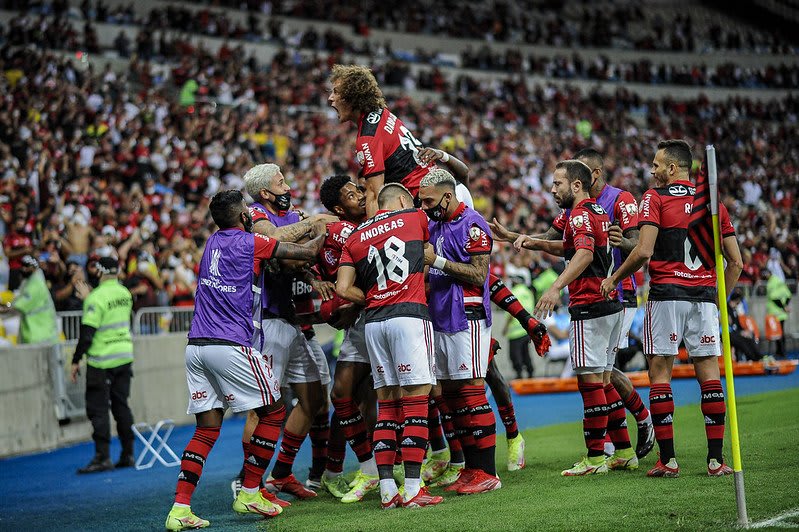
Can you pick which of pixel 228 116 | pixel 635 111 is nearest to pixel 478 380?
pixel 228 116

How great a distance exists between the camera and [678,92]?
44.7m

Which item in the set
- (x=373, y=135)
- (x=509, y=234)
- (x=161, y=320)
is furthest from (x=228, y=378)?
(x=161, y=320)

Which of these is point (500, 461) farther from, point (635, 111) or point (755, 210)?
point (635, 111)

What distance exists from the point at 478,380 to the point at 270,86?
2258 centimetres

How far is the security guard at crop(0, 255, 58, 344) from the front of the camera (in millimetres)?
12737

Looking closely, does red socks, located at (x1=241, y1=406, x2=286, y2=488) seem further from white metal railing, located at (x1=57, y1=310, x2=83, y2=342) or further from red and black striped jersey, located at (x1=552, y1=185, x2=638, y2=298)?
white metal railing, located at (x1=57, y1=310, x2=83, y2=342)

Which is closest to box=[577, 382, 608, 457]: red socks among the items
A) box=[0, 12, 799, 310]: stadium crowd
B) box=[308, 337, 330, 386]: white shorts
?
box=[308, 337, 330, 386]: white shorts

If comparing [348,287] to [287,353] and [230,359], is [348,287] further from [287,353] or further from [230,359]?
[287,353]

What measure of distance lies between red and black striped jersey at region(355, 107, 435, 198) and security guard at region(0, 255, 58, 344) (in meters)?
6.78

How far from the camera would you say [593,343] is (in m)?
7.96

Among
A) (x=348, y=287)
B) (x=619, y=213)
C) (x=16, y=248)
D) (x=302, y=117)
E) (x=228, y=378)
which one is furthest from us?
(x=302, y=117)

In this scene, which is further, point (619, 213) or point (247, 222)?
point (619, 213)

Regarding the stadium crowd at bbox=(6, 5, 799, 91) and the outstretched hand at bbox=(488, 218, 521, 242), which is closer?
the outstretched hand at bbox=(488, 218, 521, 242)

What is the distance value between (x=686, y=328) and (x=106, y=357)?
7082 mm
